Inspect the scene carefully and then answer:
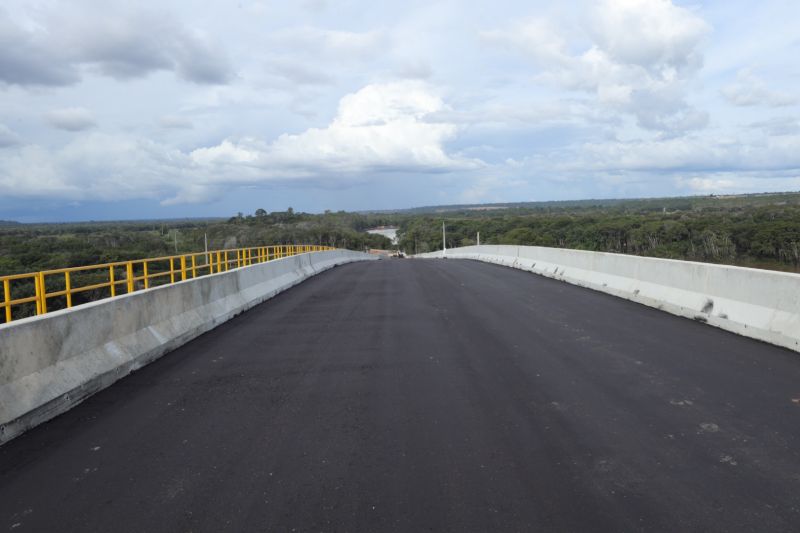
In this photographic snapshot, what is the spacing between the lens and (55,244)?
36219mm

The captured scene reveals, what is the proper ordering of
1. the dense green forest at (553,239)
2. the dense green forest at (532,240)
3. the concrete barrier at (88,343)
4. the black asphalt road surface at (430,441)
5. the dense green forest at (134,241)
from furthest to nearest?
the dense green forest at (553,239)
the dense green forest at (532,240)
the dense green forest at (134,241)
the concrete barrier at (88,343)
the black asphalt road surface at (430,441)

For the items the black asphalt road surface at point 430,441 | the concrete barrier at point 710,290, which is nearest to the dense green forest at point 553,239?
the concrete barrier at point 710,290

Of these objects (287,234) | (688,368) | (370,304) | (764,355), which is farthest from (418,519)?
(287,234)

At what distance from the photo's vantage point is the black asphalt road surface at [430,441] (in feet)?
12.5

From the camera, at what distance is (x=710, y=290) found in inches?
399

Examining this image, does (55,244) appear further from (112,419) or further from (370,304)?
(112,419)

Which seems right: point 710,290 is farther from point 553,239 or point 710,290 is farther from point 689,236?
point 553,239

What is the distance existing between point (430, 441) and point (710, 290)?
7353 mm

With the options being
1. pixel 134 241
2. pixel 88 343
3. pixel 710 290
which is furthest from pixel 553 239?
pixel 88 343

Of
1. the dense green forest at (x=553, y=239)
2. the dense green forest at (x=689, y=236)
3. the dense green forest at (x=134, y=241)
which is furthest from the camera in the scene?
the dense green forest at (x=689, y=236)

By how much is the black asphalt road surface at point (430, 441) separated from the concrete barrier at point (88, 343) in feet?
0.68

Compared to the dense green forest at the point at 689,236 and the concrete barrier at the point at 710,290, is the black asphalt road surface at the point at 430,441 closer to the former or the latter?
the concrete barrier at the point at 710,290

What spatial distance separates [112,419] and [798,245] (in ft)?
235

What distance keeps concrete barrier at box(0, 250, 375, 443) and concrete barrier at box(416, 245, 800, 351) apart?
28.4 feet
